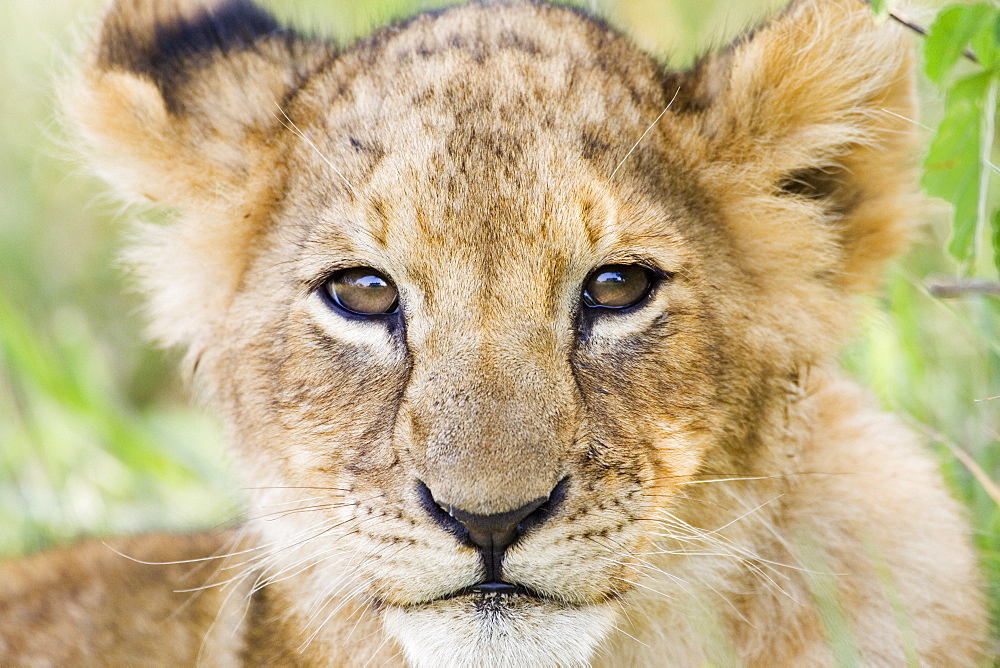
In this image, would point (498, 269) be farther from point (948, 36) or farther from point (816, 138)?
point (948, 36)

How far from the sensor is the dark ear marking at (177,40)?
3.06m

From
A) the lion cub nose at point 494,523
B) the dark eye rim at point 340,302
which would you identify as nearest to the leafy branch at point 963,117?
the lion cub nose at point 494,523

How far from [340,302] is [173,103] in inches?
32.0

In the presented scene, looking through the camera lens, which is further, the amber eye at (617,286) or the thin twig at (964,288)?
the thin twig at (964,288)

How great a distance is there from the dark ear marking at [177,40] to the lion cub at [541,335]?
0.04 ft

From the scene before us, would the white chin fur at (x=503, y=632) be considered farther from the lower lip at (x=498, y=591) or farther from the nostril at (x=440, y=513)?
the nostril at (x=440, y=513)

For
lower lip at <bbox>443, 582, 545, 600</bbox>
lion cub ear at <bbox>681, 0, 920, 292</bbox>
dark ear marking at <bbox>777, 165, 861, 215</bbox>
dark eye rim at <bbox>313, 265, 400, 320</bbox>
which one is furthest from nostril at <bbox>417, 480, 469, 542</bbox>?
dark ear marking at <bbox>777, 165, 861, 215</bbox>

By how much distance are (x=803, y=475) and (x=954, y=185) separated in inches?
30.5

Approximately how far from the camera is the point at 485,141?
2574mm

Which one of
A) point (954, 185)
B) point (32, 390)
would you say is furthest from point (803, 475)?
point (32, 390)

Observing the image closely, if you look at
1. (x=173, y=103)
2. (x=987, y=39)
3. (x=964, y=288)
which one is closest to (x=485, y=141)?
(x=173, y=103)

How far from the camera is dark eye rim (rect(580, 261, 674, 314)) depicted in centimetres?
256

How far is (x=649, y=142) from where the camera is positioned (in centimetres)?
272

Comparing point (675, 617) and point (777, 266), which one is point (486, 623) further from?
point (777, 266)
